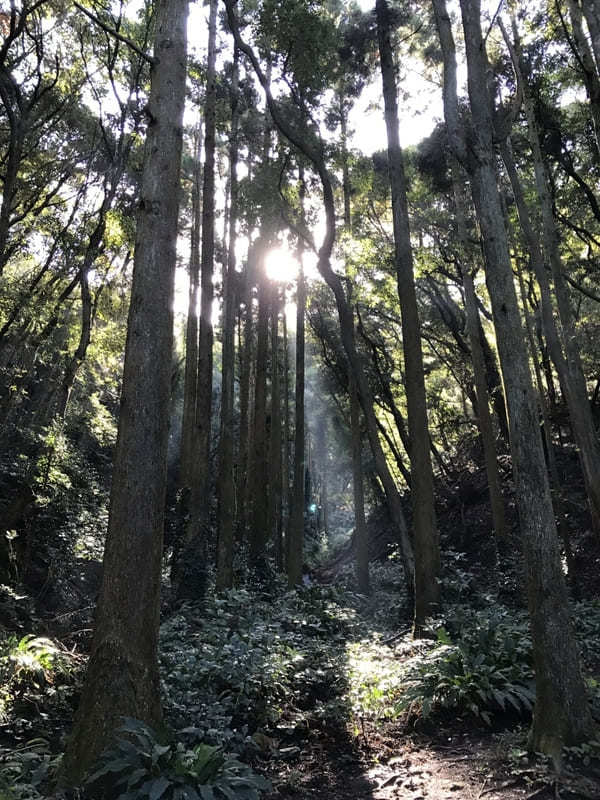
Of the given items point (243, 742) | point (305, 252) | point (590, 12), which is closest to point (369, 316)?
point (305, 252)

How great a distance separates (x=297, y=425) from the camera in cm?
1466

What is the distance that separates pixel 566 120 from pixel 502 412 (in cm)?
829

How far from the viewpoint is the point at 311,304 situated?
20422 millimetres

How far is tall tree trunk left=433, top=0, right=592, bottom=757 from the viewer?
164 inches

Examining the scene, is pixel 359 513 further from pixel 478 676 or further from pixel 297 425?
pixel 478 676

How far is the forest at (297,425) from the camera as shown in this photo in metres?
4.17

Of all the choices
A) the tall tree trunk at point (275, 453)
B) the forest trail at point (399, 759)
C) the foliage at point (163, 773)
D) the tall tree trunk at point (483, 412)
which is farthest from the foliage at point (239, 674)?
the tall tree trunk at point (275, 453)

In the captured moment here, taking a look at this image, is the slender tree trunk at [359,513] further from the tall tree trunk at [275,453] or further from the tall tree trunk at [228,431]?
the tall tree trunk at [228,431]

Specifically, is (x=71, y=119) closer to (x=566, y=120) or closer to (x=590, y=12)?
(x=590, y=12)

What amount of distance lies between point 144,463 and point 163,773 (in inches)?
80.0

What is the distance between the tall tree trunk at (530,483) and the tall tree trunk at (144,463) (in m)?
2.82

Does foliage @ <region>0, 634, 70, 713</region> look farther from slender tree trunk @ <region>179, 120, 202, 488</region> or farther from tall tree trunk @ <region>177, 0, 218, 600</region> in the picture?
slender tree trunk @ <region>179, 120, 202, 488</region>

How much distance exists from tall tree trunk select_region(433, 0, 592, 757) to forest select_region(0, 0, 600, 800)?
22mm

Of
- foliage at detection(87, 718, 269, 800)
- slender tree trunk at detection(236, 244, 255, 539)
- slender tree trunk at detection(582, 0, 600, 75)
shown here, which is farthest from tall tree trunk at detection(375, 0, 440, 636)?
slender tree trunk at detection(236, 244, 255, 539)
